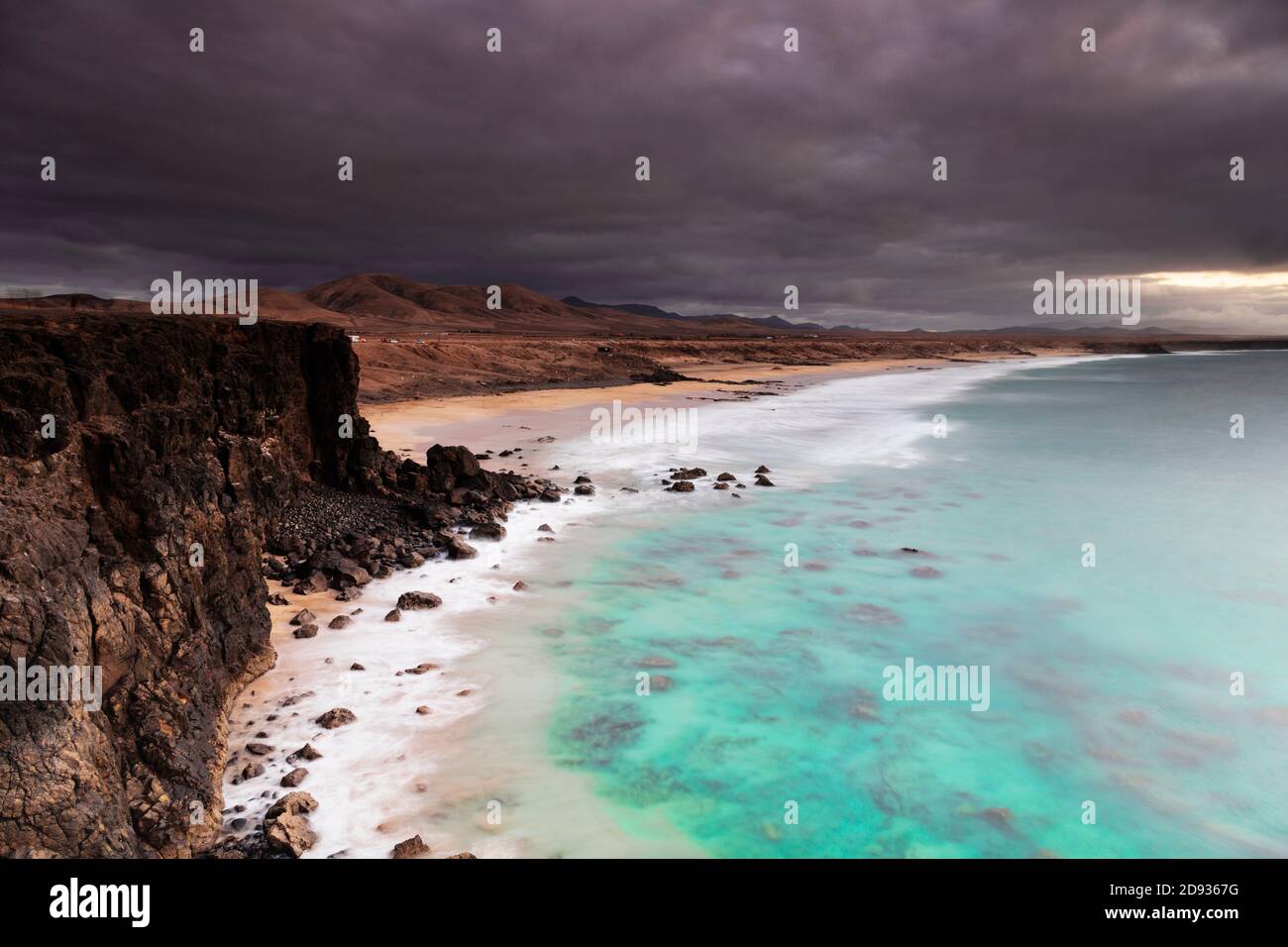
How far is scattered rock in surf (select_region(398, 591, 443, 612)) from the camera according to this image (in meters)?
10.9

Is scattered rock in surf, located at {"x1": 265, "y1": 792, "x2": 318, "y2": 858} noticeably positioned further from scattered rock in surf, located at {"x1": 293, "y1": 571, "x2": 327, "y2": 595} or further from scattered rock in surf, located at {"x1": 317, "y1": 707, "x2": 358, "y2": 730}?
scattered rock in surf, located at {"x1": 293, "y1": 571, "x2": 327, "y2": 595}

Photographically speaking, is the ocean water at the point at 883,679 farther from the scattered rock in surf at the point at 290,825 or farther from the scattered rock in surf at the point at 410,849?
the scattered rock in surf at the point at 290,825

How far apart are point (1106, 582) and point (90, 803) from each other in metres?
15.4

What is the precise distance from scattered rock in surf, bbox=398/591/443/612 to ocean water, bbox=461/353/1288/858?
45.9 inches

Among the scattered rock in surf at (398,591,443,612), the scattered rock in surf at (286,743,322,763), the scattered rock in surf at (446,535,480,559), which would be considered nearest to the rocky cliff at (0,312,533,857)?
the scattered rock in surf at (286,743,322,763)

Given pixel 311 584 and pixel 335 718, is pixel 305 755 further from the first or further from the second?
pixel 311 584

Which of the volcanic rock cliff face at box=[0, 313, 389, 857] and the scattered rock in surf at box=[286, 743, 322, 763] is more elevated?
the volcanic rock cliff face at box=[0, 313, 389, 857]

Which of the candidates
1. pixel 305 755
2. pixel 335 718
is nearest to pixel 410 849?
pixel 305 755

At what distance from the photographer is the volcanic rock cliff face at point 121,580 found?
498 centimetres

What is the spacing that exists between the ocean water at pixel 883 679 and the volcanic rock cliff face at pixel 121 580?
2.55 m

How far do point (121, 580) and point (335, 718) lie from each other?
245 centimetres

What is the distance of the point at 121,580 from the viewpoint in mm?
6727
